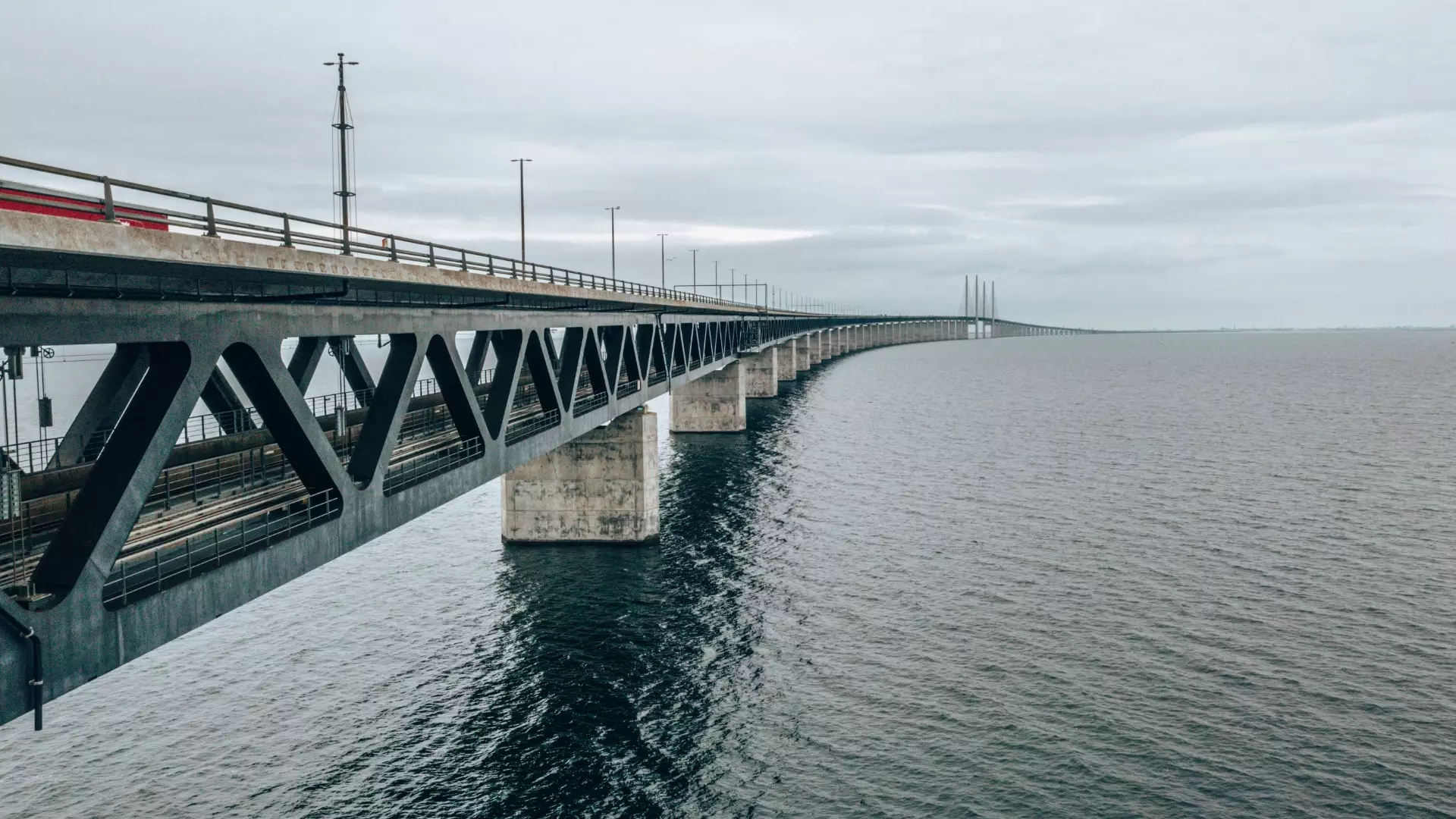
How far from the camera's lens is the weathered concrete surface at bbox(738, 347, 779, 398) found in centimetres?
13575

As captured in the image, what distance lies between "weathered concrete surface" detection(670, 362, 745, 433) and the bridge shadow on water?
43.0m

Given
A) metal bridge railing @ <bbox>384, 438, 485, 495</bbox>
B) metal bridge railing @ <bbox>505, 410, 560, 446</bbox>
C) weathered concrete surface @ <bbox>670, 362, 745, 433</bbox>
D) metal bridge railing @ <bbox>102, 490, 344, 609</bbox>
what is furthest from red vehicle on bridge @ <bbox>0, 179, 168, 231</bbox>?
weathered concrete surface @ <bbox>670, 362, 745, 433</bbox>

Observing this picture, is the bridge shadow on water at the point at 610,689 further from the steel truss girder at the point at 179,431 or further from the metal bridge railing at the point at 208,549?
the metal bridge railing at the point at 208,549

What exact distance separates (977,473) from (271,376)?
61.0 metres

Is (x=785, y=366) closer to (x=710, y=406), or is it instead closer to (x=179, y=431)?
(x=710, y=406)

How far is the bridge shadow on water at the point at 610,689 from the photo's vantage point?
25.6 meters

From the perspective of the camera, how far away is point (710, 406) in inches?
3831

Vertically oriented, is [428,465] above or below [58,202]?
below

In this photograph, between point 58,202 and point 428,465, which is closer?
point 58,202

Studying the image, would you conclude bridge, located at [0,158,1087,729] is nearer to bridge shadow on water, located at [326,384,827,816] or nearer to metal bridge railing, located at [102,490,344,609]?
metal bridge railing, located at [102,490,344,609]

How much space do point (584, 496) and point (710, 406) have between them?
156 feet

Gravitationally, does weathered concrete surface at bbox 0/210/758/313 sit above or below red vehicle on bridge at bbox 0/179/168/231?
below

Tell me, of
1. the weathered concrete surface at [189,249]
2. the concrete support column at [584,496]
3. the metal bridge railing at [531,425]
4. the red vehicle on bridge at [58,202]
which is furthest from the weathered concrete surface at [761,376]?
the red vehicle on bridge at [58,202]

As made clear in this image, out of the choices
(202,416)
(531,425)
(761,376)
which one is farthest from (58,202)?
(761,376)
